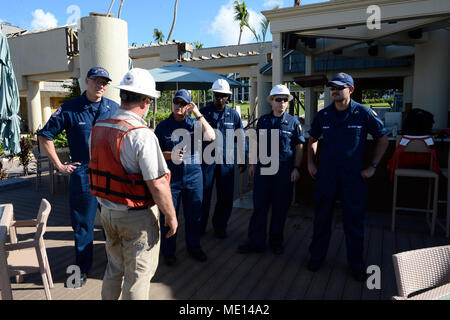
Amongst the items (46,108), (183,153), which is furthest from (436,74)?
(46,108)

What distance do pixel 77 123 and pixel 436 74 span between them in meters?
7.20

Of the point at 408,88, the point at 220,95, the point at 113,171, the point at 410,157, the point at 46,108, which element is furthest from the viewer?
the point at 46,108

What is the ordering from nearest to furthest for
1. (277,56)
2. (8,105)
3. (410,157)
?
(410,157) → (277,56) → (8,105)

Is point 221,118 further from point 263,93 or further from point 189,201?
point 263,93

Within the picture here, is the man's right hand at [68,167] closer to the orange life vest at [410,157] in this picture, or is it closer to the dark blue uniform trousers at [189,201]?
the dark blue uniform trousers at [189,201]

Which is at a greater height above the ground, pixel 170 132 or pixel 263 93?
pixel 263 93

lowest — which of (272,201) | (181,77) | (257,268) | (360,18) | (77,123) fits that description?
(257,268)

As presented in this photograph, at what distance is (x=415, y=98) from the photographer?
24.6 feet

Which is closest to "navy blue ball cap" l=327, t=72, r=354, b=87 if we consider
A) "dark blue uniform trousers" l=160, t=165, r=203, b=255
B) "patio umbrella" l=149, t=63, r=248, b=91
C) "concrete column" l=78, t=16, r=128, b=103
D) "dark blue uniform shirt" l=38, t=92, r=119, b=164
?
"dark blue uniform trousers" l=160, t=165, r=203, b=255

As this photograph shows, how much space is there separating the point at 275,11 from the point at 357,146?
127 inches

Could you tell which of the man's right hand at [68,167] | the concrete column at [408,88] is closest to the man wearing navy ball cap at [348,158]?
the man's right hand at [68,167]

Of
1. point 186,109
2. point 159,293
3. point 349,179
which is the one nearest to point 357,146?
point 349,179

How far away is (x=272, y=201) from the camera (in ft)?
12.5
